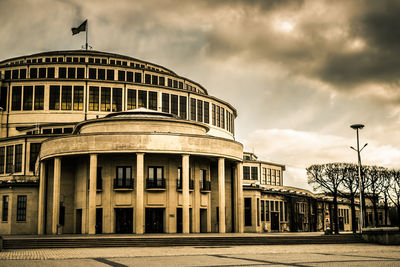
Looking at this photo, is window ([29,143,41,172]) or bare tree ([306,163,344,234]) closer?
window ([29,143,41,172])

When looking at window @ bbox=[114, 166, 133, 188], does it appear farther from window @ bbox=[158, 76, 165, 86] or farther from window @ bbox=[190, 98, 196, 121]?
window @ bbox=[158, 76, 165, 86]

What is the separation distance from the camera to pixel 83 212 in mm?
48125

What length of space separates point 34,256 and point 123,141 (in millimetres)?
19174

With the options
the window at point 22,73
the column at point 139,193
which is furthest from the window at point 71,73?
the column at point 139,193

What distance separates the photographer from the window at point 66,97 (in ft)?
207

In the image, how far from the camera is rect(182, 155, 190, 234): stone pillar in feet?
150

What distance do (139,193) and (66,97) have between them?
23786mm

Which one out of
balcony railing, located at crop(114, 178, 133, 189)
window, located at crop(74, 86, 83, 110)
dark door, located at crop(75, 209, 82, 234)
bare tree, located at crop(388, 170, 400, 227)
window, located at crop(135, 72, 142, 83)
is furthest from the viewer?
bare tree, located at crop(388, 170, 400, 227)

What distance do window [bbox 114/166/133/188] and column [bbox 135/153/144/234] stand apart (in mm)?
2231

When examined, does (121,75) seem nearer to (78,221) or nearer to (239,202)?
(78,221)

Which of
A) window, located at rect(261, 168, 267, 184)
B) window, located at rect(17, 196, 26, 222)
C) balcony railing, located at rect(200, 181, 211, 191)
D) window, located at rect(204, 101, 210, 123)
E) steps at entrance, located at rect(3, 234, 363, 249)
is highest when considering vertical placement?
window, located at rect(204, 101, 210, 123)

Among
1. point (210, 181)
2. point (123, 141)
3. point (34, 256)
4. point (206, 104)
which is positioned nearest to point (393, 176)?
point (206, 104)

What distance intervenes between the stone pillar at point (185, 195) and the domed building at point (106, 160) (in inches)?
3.5

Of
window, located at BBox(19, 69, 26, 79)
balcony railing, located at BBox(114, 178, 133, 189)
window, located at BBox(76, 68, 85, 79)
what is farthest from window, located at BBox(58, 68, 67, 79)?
balcony railing, located at BBox(114, 178, 133, 189)
